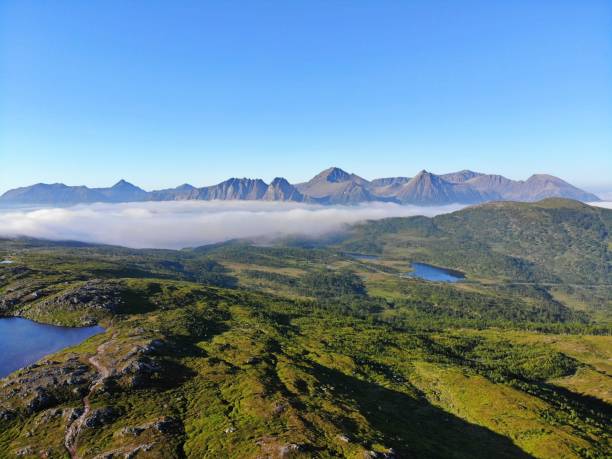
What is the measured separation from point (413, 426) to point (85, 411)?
111339mm

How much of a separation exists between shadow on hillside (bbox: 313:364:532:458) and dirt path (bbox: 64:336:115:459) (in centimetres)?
7681

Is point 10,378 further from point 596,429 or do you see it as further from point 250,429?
point 596,429

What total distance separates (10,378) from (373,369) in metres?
160

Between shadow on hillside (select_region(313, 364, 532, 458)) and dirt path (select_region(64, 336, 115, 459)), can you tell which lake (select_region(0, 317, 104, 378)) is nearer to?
dirt path (select_region(64, 336, 115, 459))

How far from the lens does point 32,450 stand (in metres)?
99.5

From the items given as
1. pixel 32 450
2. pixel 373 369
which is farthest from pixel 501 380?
pixel 32 450

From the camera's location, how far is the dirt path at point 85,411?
102 meters

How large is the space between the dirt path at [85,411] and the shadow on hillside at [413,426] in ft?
252

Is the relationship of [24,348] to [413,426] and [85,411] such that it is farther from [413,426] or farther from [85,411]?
[413,426]

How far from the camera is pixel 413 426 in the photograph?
13225 centimetres

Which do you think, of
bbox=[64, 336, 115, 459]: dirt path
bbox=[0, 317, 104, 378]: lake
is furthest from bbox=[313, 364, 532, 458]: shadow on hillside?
bbox=[0, 317, 104, 378]: lake

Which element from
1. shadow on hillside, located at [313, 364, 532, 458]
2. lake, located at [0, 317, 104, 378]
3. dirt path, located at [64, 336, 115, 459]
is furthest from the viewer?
lake, located at [0, 317, 104, 378]

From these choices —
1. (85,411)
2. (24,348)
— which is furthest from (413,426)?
(24,348)

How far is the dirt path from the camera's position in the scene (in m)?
102
